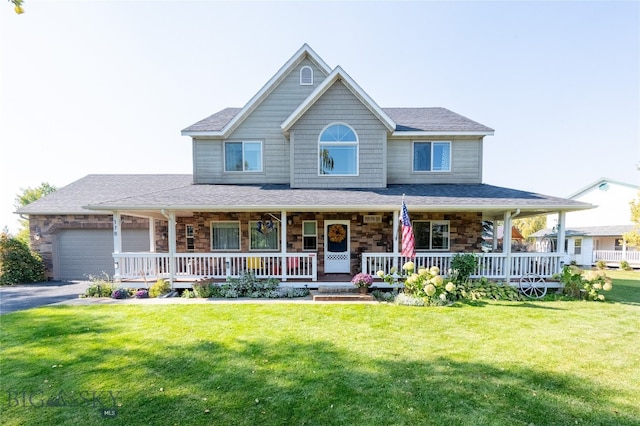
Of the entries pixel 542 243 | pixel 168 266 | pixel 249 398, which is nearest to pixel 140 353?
pixel 249 398

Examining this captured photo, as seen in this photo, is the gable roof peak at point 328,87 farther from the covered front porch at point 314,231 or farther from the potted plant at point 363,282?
the potted plant at point 363,282

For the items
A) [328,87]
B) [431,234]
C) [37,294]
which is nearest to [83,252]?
[37,294]

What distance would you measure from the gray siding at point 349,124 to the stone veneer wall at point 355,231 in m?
1.34

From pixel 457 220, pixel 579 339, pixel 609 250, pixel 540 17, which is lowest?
pixel 609 250

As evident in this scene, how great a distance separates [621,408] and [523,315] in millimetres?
4048

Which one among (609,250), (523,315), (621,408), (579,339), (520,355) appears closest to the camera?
(621,408)

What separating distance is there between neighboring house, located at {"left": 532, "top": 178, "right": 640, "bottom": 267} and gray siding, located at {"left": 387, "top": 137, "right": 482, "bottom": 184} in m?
14.5

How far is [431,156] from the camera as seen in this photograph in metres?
12.0

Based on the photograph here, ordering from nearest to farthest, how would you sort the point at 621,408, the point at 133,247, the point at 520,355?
the point at 621,408 → the point at 520,355 → the point at 133,247

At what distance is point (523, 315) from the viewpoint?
7129 millimetres

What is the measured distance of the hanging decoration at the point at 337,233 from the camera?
11.4 m

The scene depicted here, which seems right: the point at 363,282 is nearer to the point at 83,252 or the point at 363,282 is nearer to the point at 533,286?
the point at 533,286

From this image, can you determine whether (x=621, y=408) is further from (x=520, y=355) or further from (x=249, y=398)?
(x=249, y=398)

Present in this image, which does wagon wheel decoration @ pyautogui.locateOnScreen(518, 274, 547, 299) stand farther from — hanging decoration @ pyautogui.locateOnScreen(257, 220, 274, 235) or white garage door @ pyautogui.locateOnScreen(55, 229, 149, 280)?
white garage door @ pyautogui.locateOnScreen(55, 229, 149, 280)
